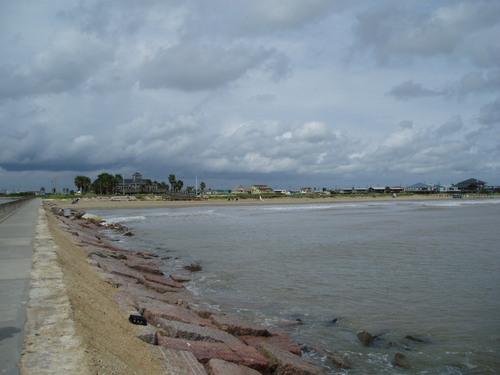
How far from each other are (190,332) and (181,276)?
7963mm

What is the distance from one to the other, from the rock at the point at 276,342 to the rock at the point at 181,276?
6.61m

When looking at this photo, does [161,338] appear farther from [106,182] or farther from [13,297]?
[106,182]

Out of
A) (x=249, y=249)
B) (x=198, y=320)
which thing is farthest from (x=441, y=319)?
(x=249, y=249)

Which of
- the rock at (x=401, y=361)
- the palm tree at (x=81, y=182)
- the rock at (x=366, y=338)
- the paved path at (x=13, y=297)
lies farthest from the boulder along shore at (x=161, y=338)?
the palm tree at (x=81, y=182)

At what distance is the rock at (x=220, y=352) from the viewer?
6.12 m

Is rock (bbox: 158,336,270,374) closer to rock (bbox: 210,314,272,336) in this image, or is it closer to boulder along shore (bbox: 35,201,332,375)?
boulder along shore (bbox: 35,201,332,375)

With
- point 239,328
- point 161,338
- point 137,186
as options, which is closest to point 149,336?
point 161,338

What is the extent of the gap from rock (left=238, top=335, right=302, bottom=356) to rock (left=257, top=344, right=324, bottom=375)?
0.38 metres

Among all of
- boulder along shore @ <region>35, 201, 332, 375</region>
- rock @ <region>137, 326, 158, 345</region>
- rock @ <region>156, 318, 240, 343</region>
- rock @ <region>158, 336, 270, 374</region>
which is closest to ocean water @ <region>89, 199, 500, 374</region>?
boulder along shore @ <region>35, 201, 332, 375</region>

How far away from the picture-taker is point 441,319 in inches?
389

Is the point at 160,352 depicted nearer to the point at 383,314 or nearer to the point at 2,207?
the point at 383,314

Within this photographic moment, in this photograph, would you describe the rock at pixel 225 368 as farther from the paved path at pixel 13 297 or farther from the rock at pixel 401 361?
the rock at pixel 401 361

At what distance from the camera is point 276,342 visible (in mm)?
7746

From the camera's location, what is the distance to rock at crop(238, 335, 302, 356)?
24.7 feet
